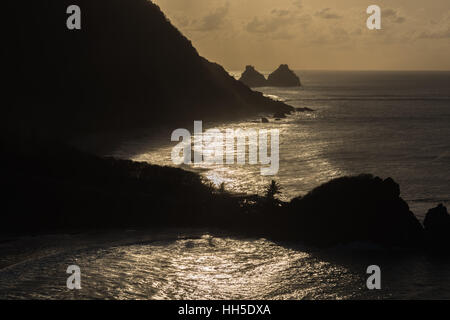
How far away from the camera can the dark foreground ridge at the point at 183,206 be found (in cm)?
3303

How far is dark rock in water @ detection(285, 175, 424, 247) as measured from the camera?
3288cm

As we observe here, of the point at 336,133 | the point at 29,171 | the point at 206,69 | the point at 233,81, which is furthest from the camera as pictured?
the point at 233,81

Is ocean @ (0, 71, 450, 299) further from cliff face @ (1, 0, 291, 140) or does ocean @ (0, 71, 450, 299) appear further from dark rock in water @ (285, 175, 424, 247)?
cliff face @ (1, 0, 291, 140)

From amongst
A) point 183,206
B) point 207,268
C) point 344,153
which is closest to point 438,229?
point 207,268

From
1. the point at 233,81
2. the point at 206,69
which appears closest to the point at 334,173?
the point at 206,69

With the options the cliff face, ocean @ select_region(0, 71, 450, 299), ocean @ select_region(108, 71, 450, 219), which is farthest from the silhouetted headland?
ocean @ select_region(108, 71, 450, 219)

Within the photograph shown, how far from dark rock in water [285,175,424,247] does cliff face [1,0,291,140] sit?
54.0m

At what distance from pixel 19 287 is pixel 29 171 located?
17515mm

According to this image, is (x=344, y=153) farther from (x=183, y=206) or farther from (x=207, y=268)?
(x=207, y=268)

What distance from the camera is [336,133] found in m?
102

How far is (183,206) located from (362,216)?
1253 cm

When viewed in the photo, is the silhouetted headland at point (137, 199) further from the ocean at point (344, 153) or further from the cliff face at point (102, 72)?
the ocean at point (344, 153)

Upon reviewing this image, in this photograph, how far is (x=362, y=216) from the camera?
3312 centimetres

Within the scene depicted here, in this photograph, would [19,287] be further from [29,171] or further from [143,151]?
[143,151]
